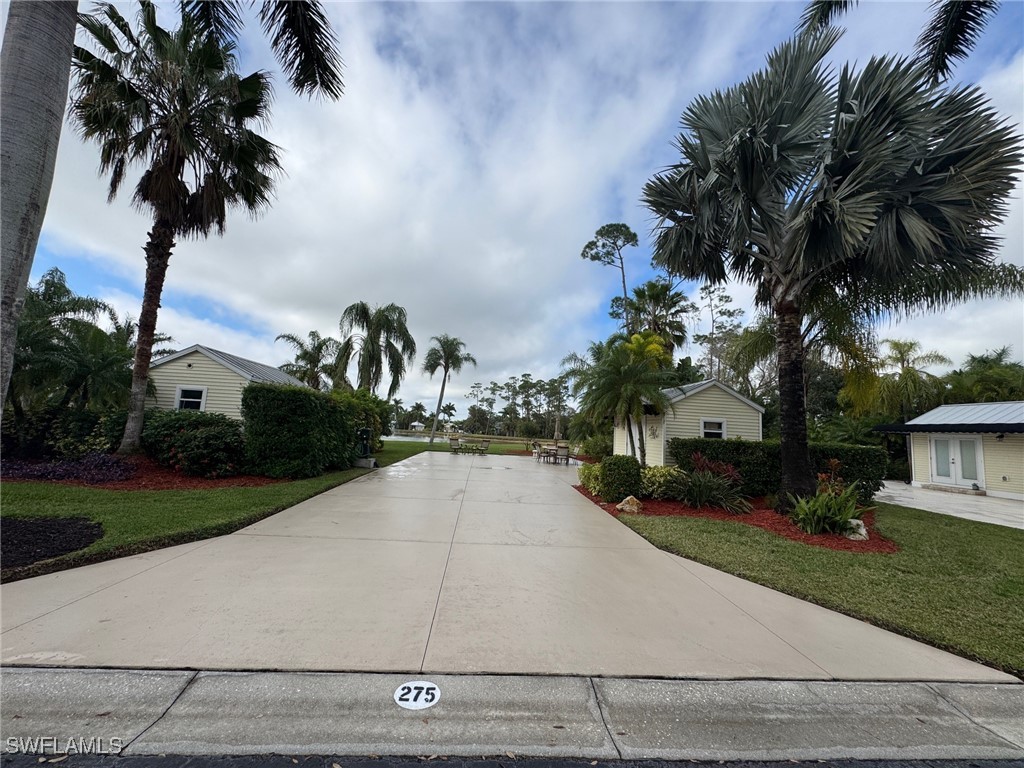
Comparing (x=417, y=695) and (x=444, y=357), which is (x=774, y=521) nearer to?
(x=417, y=695)

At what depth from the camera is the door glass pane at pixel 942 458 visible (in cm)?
1467

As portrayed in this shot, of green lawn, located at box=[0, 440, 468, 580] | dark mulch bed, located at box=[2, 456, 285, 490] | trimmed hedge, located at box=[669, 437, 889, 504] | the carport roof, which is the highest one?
the carport roof

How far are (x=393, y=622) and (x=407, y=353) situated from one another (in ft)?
78.6

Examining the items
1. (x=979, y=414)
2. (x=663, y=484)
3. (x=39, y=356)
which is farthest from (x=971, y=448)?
(x=39, y=356)

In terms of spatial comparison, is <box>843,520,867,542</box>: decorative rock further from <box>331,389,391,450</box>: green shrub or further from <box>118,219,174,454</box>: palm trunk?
<box>118,219,174,454</box>: palm trunk

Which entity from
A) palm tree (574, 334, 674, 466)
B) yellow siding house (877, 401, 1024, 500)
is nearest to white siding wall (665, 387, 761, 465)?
palm tree (574, 334, 674, 466)

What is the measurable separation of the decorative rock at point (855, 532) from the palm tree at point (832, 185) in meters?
1.16

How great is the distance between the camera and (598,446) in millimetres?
21109

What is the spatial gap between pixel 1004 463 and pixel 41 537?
22300mm

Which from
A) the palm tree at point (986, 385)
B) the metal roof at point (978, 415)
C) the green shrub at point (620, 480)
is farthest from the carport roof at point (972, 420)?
the green shrub at point (620, 480)

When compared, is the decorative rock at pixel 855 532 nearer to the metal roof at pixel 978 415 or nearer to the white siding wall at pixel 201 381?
the metal roof at pixel 978 415

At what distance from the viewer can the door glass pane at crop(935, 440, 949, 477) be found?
48.1 ft

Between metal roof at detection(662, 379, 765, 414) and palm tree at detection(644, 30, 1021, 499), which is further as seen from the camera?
metal roof at detection(662, 379, 765, 414)

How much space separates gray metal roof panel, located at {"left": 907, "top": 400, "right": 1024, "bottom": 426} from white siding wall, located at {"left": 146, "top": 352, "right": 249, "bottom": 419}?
79.6ft
